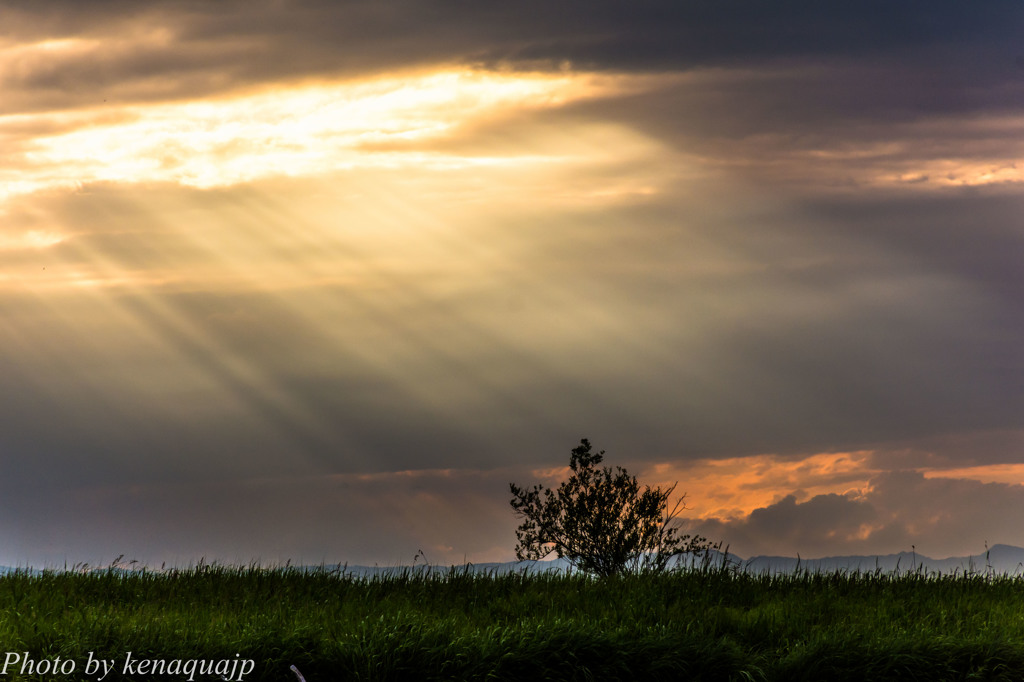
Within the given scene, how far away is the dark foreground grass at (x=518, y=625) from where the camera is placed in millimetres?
12477

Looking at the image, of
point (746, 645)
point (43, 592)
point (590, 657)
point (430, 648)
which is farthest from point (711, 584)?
point (43, 592)

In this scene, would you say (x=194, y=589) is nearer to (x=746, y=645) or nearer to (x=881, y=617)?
(x=746, y=645)

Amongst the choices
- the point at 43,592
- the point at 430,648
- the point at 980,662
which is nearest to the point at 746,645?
the point at 980,662

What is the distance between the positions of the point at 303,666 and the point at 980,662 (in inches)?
403

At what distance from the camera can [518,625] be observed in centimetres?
1352

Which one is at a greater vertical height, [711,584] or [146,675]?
[711,584]

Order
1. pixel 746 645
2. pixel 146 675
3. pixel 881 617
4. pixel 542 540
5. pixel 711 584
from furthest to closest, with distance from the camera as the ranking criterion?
pixel 542 540
pixel 711 584
pixel 881 617
pixel 746 645
pixel 146 675

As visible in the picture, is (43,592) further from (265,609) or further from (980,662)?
(980,662)

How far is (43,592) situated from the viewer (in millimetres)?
14906

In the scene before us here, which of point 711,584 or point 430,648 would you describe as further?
point 711,584

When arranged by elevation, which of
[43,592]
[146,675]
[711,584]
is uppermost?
[711,584]

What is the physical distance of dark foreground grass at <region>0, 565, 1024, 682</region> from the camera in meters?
12.5

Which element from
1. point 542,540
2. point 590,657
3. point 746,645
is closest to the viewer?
point 590,657

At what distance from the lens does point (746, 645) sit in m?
14.1
